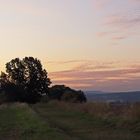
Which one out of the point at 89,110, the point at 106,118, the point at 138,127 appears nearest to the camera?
the point at 138,127

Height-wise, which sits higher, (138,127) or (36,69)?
(36,69)

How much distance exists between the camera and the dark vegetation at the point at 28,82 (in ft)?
360

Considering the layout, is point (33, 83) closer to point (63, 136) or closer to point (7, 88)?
point (7, 88)

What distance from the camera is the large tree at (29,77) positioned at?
113m

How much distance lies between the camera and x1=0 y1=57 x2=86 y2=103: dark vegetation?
360 feet

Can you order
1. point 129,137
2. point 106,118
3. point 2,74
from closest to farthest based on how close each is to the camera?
point 129,137
point 106,118
point 2,74

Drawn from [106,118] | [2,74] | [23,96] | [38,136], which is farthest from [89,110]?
[2,74]

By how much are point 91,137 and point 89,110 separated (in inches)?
819

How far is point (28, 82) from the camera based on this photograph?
114500 millimetres

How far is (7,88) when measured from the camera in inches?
4299

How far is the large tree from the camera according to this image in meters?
113

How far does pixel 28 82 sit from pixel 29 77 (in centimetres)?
176

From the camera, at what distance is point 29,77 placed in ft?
380

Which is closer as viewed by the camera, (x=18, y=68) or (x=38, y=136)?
(x=38, y=136)
